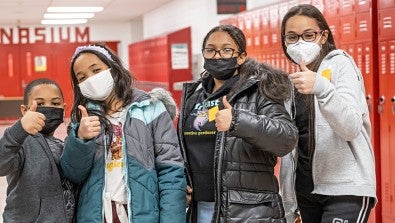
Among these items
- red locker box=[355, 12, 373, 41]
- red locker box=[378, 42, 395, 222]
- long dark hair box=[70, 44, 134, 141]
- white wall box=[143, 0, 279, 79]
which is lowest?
red locker box=[378, 42, 395, 222]

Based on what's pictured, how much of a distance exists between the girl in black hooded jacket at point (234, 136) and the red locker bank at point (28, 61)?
17759mm

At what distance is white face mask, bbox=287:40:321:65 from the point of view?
2.47 meters

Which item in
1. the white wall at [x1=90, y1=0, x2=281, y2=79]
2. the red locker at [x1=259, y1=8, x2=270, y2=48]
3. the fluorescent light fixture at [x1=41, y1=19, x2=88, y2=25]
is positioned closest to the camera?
the red locker at [x1=259, y1=8, x2=270, y2=48]

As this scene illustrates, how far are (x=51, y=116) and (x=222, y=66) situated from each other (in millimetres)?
735

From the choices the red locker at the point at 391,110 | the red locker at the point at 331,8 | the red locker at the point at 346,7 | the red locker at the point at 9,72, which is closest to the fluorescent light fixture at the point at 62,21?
the red locker at the point at 9,72

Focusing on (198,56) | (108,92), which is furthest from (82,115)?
(198,56)

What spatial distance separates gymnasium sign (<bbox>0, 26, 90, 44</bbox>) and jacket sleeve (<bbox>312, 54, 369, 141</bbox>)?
18.9 metres

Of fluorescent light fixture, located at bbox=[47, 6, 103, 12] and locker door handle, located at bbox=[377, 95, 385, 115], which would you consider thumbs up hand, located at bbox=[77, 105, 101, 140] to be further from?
fluorescent light fixture, located at bbox=[47, 6, 103, 12]

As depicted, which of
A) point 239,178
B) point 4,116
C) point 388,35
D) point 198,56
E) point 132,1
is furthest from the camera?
point 4,116

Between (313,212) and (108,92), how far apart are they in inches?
38.5

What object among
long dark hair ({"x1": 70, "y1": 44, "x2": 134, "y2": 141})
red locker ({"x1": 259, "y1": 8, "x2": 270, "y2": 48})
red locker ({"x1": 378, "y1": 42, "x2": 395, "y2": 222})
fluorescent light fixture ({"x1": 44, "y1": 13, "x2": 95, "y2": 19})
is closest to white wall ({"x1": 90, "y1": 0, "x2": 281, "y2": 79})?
red locker ({"x1": 259, "y1": 8, "x2": 270, "y2": 48})

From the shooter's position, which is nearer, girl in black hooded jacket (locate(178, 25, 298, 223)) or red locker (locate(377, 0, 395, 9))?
girl in black hooded jacket (locate(178, 25, 298, 223))

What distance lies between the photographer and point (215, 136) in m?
2.26

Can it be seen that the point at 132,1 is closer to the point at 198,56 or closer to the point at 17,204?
the point at 198,56
